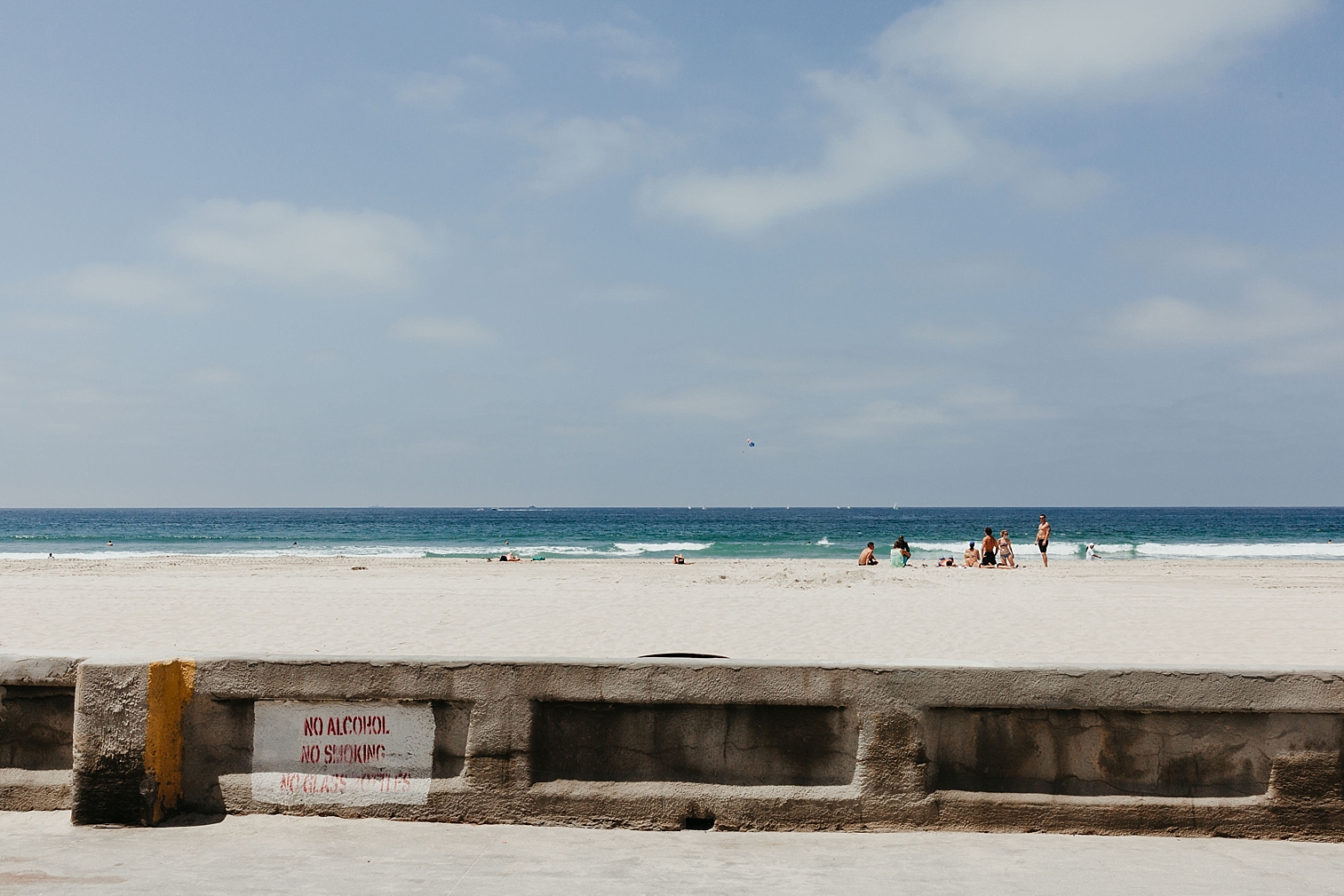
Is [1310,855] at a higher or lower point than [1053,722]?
lower

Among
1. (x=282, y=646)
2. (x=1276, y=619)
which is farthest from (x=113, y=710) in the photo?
(x=1276, y=619)

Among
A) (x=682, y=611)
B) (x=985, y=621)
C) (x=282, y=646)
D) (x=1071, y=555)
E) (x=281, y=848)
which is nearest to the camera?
(x=281, y=848)

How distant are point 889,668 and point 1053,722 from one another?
28.2 inches

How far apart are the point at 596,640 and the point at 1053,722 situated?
903cm

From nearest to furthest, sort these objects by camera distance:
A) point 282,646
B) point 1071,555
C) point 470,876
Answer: point 470,876, point 282,646, point 1071,555

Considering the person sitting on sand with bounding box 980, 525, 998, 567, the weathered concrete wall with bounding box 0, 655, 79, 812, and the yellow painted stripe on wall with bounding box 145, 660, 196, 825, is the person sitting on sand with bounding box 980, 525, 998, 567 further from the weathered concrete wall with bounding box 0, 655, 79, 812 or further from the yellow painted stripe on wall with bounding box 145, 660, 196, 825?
the weathered concrete wall with bounding box 0, 655, 79, 812

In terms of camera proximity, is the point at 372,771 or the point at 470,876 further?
the point at 372,771

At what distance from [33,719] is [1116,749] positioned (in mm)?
4693

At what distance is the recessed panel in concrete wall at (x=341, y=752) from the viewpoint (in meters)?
3.91

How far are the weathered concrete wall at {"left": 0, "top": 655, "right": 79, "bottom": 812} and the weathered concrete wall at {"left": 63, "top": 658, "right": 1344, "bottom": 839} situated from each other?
0.34m

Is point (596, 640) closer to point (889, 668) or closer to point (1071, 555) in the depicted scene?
point (889, 668)

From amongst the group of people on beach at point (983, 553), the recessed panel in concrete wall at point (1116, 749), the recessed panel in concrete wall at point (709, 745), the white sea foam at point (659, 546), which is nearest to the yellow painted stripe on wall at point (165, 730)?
the recessed panel in concrete wall at point (709, 745)

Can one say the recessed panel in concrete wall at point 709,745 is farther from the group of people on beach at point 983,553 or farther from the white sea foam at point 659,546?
the white sea foam at point 659,546

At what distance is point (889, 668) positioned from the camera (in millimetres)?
3814
